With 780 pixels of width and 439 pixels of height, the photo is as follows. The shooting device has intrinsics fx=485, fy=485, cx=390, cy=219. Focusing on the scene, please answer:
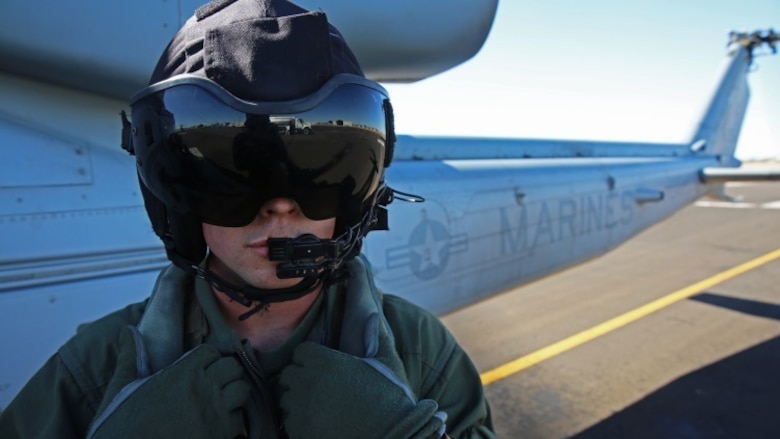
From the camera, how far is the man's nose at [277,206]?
922mm

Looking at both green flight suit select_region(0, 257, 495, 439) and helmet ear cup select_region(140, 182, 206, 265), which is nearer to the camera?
green flight suit select_region(0, 257, 495, 439)

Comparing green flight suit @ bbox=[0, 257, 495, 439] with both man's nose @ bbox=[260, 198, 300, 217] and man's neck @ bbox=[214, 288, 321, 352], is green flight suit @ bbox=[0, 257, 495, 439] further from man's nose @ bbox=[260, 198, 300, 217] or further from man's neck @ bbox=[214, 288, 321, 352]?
man's nose @ bbox=[260, 198, 300, 217]

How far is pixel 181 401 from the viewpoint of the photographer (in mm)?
777

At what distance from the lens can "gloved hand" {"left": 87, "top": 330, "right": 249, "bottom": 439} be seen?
756mm

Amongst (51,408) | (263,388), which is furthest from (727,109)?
(51,408)

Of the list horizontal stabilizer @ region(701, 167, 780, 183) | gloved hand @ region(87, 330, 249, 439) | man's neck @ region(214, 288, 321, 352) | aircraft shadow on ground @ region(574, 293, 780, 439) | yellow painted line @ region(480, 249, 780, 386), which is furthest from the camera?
horizontal stabilizer @ region(701, 167, 780, 183)

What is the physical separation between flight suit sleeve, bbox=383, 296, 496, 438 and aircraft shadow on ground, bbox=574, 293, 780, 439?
2.62 m

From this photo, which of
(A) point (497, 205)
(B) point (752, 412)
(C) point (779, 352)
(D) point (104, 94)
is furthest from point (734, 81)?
(D) point (104, 94)

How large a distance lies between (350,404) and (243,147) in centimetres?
49

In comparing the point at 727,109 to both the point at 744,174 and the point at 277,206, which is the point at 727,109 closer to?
the point at 744,174

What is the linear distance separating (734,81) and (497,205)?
748cm

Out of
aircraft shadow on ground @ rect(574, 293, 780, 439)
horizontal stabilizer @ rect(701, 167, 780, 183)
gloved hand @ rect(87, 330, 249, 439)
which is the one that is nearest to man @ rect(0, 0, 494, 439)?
gloved hand @ rect(87, 330, 249, 439)

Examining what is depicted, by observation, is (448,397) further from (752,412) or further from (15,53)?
(752,412)

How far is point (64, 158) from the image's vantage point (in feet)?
6.29
